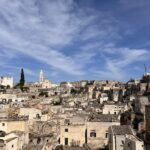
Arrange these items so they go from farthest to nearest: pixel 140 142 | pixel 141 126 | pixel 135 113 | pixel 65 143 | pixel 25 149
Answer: pixel 135 113 → pixel 65 143 → pixel 141 126 → pixel 25 149 → pixel 140 142

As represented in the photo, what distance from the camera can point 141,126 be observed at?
126 ft

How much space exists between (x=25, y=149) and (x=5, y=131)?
6.86 metres

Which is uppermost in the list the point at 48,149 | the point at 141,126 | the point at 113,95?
the point at 113,95

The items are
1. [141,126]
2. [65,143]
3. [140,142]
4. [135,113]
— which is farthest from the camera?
[135,113]

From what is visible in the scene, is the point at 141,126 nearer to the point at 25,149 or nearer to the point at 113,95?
the point at 25,149

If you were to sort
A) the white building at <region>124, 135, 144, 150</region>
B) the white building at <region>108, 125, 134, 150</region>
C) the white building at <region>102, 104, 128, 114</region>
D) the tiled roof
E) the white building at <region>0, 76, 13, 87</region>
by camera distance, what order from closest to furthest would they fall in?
the white building at <region>124, 135, 144, 150</region>
the white building at <region>108, 125, 134, 150</region>
the tiled roof
the white building at <region>102, 104, 128, 114</region>
the white building at <region>0, 76, 13, 87</region>

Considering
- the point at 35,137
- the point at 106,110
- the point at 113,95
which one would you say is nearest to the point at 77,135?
the point at 35,137

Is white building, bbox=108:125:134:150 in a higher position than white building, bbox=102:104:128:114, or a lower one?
lower

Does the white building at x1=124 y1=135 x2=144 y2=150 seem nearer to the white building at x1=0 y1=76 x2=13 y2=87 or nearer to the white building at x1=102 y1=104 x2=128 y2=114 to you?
the white building at x1=102 y1=104 x2=128 y2=114

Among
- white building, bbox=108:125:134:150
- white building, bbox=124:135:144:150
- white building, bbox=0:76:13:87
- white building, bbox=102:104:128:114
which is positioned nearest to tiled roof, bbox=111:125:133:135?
white building, bbox=108:125:134:150

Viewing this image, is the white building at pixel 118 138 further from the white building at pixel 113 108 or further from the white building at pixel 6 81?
the white building at pixel 6 81

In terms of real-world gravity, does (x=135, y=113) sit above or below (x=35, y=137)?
above

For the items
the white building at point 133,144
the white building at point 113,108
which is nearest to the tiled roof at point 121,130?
the white building at point 133,144

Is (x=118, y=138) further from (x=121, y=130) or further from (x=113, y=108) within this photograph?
(x=113, y=108)
